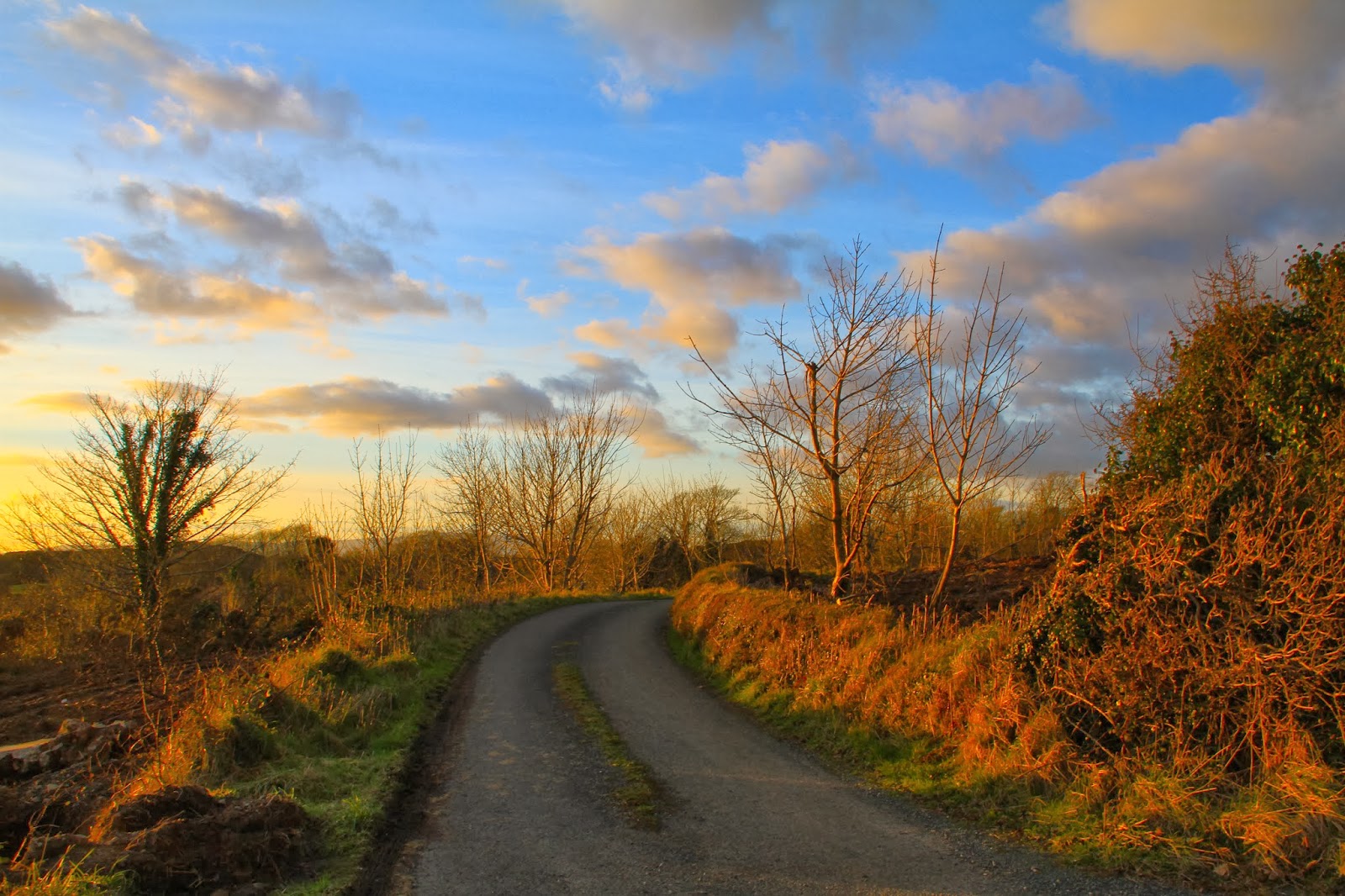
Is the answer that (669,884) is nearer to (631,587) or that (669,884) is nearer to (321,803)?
(321,803)

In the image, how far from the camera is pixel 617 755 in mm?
9203

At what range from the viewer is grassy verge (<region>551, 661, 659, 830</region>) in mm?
7250

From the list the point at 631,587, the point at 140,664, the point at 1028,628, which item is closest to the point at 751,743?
the point at 1028,628

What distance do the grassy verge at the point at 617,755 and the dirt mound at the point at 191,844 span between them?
2806mm

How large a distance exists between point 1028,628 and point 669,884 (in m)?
4.66

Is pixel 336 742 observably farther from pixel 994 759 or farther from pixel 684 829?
pixel 994 759

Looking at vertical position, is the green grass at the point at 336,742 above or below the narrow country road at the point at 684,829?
above

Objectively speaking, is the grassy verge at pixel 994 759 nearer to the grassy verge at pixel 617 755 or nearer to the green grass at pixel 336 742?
the grassy verge at pixel 617 755

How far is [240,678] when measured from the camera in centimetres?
1216

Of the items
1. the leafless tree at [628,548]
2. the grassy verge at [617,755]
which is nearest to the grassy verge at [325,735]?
the grassy verge at [617,755]

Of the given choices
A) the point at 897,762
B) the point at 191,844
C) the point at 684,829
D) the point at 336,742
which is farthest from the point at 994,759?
the point at 336,742

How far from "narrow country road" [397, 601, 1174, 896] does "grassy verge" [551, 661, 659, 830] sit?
149 mm

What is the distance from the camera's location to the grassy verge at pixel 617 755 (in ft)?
23.8

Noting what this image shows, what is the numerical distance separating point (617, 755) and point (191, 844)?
469 centimetres
